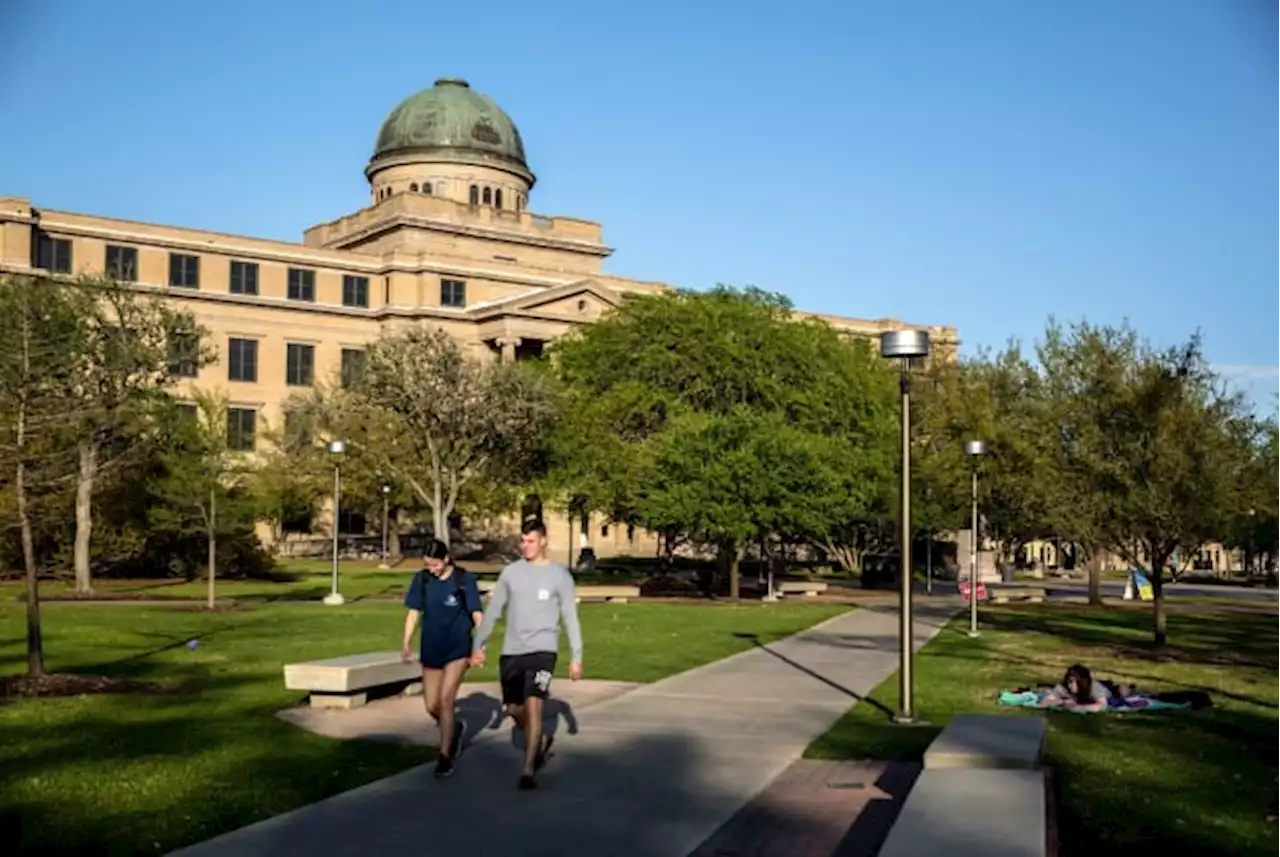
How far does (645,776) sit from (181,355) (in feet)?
122

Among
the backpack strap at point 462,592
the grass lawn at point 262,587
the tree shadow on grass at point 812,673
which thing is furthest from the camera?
the grass lawn at point 262,587

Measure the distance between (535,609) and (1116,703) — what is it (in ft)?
25.2

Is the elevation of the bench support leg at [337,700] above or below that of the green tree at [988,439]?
below

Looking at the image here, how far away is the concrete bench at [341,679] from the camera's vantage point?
15.4 meters

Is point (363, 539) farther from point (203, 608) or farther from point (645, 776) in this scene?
point (645, 776)

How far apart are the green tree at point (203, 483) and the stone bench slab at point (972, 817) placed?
87.3 feet

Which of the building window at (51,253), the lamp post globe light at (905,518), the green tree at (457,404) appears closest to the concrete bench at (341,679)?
the lamp post globe light at (905,518)

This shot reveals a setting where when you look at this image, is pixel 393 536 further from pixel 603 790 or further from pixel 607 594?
pixel 603 790

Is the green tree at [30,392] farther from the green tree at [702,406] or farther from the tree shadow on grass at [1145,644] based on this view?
the green tree at [702,406]

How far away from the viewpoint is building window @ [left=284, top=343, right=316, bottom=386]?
87.0 meters

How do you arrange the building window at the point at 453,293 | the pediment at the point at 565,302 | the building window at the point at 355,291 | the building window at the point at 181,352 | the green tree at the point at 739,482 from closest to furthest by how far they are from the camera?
1. the green tree at the point at 739,482
2. the building window at the point at 181,352
3. the pediment at the point at 565,302
4. the building window at the point at 355,291
5. the building window at the point at 453,293

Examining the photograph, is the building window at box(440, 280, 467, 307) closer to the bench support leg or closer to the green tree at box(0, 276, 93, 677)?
the green tree at box(0, 276, 93, 677)

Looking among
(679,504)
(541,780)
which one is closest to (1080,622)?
(679,504)

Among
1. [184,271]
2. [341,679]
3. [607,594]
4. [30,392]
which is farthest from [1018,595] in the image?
[184,271]
